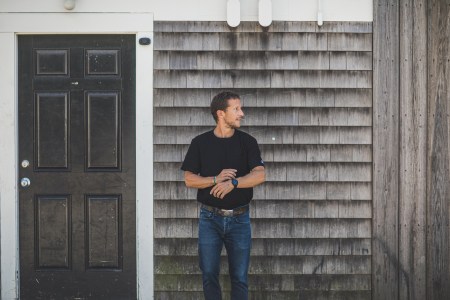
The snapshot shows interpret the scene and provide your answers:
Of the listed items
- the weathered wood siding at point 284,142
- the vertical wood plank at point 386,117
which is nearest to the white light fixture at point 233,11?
the weathered wood siding at point 284,142

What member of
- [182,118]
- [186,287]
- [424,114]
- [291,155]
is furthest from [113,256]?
[424,114]

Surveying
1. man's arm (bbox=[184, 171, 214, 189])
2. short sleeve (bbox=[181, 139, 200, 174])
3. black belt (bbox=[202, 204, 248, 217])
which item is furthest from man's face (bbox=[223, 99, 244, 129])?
black belt (bbox=[202, 204, 248, 217])

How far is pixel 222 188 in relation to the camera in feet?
15.0

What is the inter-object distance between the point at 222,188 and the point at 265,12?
176 centimetres

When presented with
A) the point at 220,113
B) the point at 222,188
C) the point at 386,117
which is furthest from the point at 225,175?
the point at 386,117

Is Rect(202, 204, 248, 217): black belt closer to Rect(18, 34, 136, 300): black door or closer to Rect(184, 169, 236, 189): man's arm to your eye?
Rect(184, 169, 236, 189): man's arm

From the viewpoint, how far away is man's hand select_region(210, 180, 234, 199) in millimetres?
4559

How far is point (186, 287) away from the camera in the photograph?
5758 mm

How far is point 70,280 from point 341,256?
87.5 inches

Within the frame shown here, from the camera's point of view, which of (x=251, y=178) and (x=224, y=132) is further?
(x=224, y=132)

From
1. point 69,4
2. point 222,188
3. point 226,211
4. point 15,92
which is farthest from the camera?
point 15,92

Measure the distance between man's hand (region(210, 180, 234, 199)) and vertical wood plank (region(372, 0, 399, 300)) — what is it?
1.65 m

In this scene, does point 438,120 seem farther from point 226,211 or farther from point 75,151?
point 75,151

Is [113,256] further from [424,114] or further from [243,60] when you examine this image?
[424,114]
